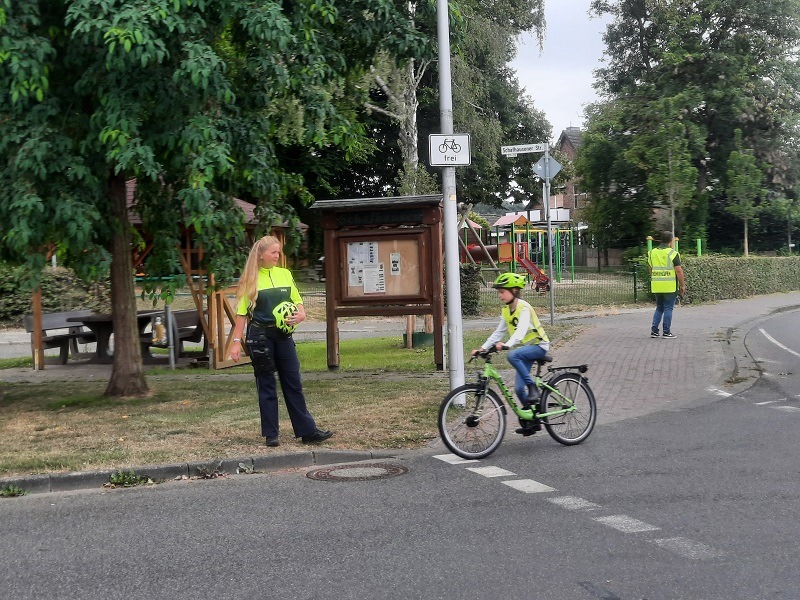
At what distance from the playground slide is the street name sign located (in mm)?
23297

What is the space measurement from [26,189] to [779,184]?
141 ft

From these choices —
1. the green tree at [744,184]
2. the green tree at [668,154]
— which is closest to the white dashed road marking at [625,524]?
the green tree at [668,154]

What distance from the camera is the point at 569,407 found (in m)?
8.64

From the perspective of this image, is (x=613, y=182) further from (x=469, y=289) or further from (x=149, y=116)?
(x=149, y=116)

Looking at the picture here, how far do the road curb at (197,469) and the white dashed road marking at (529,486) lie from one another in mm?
1457

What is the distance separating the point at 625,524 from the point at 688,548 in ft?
1.90

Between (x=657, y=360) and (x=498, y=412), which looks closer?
(x=498, y=412)

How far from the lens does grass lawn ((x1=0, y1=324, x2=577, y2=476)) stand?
8156 millimetres

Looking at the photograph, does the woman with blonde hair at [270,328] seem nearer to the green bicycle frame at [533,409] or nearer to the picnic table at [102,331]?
the green bicycle frame at [533,409]

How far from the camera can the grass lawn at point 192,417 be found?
8.16m

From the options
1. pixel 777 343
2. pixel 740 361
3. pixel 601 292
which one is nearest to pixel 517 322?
pixel 740 361

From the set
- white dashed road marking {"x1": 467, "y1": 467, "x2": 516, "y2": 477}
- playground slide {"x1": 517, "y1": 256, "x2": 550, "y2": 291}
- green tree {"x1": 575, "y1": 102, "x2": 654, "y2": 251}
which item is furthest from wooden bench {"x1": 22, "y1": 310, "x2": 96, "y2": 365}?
green tree {"x1": 575, "y1": 102, "x2": 654, "y2": 251}

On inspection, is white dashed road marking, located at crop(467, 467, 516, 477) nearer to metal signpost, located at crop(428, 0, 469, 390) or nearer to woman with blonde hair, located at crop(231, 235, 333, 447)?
woman with blonde hair, located at crop(231, 235, 333, 447)

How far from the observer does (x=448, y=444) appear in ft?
26.6
